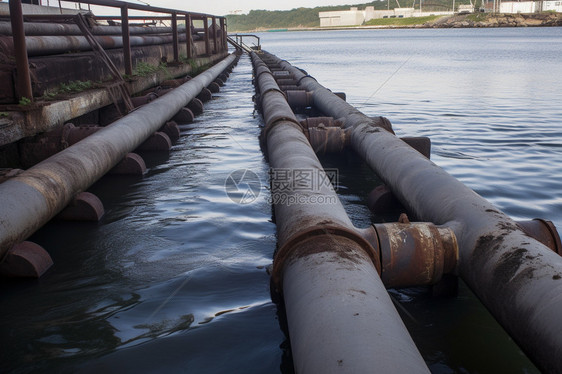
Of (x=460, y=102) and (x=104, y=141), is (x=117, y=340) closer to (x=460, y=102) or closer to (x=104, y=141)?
(x=104, y=141)

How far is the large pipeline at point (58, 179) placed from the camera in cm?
360

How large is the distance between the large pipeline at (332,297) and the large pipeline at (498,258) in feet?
2.12

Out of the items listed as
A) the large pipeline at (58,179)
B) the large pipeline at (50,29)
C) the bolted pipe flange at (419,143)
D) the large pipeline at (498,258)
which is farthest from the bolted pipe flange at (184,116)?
the large pipeline at (498,258)

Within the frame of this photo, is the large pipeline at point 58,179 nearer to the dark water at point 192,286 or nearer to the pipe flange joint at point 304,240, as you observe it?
the dark water at point 192,286

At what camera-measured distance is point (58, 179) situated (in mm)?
4301

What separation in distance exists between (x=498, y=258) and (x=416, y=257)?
0.52 meters

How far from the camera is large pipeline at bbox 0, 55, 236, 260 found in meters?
3.60

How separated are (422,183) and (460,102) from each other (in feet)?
38.8

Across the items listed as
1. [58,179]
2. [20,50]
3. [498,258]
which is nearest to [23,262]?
[58,179]

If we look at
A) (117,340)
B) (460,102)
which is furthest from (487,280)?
(460,102)

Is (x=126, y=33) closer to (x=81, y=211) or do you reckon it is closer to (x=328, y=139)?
(x=328, y=139)

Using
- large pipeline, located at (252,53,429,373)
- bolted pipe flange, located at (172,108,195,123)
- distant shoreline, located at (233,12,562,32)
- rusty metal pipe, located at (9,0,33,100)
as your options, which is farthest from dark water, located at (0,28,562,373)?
distant shoreline, located at (233,12,562,32)

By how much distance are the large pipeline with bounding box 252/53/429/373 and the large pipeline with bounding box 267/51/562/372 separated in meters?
0.65

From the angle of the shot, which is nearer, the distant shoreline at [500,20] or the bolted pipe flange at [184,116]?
the bolted pipe flange at [184,116]
